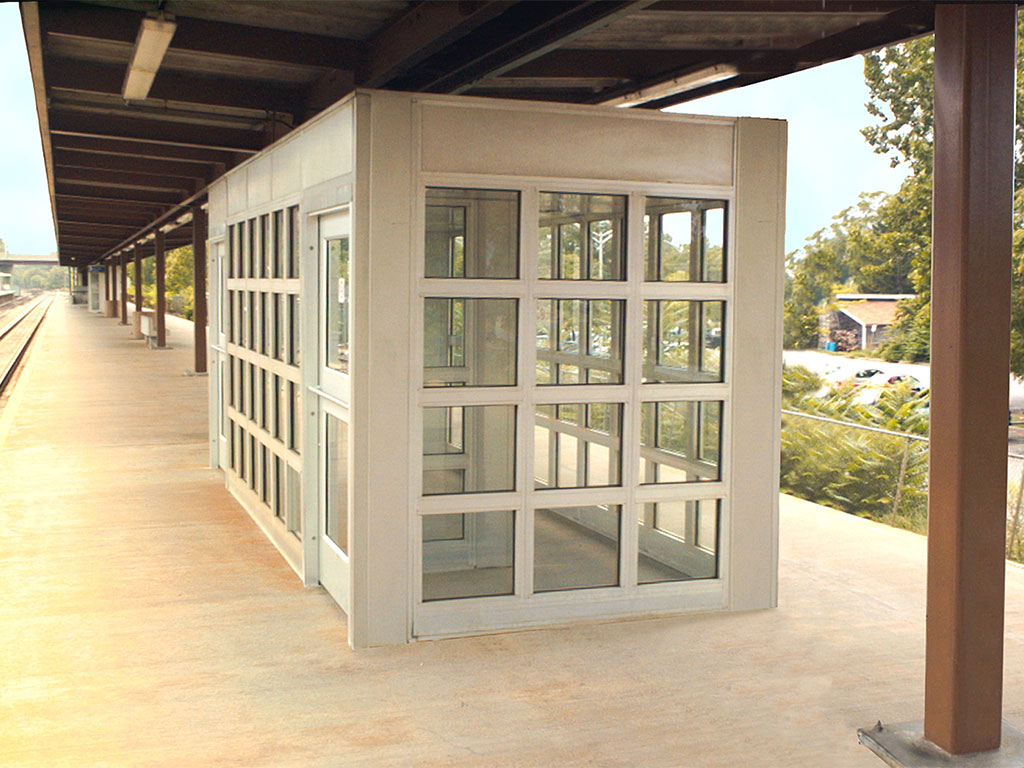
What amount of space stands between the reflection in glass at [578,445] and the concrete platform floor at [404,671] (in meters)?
0.81

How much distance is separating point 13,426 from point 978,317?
12.7m

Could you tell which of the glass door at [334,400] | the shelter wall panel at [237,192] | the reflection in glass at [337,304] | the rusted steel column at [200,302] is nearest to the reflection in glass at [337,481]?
the glass door at [334,400]

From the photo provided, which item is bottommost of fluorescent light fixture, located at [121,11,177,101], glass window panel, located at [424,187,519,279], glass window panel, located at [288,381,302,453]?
glass window panel, located at [288,381,302,453]

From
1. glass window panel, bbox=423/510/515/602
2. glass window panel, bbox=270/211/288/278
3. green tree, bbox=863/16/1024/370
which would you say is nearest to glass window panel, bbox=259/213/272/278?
glass window panel, bbox=270/211/288/278

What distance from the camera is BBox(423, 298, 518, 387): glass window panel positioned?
18.9ft

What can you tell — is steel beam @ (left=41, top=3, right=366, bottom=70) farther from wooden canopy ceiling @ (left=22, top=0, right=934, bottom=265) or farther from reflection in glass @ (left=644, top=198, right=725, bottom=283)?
reflection in glass @ (left=644, top=198, right=725, bottom=283)

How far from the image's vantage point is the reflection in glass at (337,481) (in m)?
6.34

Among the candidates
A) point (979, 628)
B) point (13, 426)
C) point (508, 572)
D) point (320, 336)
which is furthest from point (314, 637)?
point (13, 426)

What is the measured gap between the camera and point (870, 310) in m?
38.0

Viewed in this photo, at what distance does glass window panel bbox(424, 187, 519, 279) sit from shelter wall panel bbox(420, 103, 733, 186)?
13cm

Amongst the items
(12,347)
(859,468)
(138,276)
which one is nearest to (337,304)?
(859,468)

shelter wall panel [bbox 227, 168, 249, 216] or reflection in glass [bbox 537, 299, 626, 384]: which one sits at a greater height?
shelter wall panel [bbox 227, 168, 249, 216]

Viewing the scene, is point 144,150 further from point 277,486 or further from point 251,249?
point 277,486

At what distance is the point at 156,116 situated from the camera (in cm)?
904
